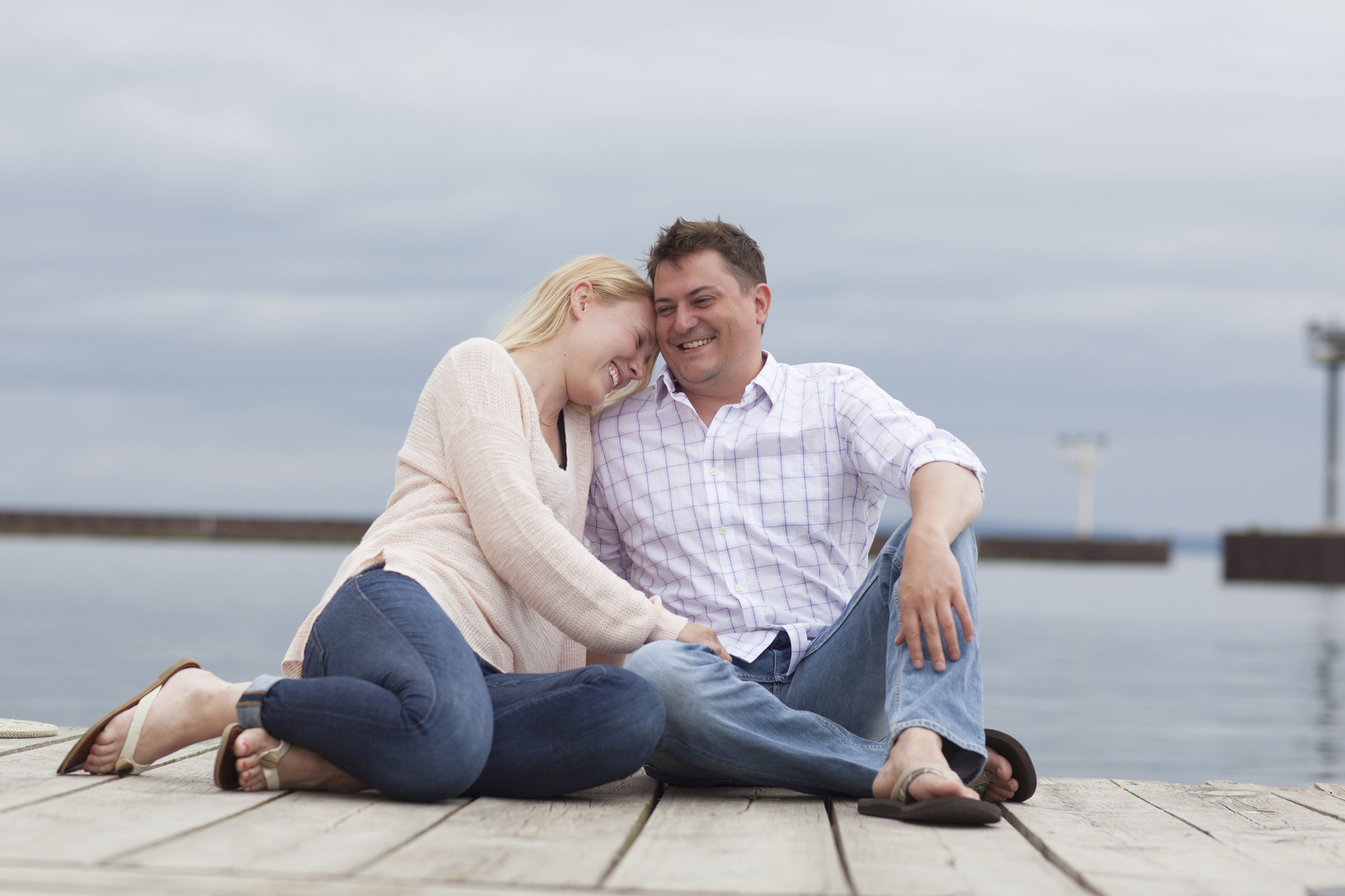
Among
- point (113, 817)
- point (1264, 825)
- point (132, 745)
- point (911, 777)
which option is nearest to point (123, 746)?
point (132, 745)

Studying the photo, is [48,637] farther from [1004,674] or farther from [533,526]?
[533,526]

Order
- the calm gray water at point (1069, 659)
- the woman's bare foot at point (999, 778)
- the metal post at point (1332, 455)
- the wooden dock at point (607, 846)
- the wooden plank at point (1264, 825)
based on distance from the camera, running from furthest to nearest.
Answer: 1. the metal post at point (1332, 455)
2. the calm gray water at point (1069, 659)
3. the woman's bare foot at point (999, 778)
4. the wooden plank at point (1264, 825)
5. the wooden dock at point (607, 846)

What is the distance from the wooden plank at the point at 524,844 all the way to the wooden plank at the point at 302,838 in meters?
0.04

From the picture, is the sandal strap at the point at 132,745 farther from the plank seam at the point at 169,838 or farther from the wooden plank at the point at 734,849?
the wooden plank at the point at 734,849

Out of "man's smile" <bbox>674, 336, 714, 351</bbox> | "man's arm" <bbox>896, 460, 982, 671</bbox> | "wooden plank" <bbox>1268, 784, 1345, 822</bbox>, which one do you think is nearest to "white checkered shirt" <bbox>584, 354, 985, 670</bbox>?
"man's smile" <bbox>674, 336, 714, 351</bbox>

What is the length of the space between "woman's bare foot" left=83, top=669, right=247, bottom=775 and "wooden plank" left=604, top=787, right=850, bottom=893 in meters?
0.87

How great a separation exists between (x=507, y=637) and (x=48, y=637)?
1285 centimetres

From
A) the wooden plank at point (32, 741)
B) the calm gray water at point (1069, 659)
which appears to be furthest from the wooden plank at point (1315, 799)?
the calm gray water at point (1069, 659)

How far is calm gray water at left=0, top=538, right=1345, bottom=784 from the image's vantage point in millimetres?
7660

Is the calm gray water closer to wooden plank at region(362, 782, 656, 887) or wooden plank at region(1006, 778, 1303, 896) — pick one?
wooden plank at region(1006, 778, 1303, 896)

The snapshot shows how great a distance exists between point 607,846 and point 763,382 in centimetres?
132

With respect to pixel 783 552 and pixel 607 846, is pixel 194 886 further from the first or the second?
pixel 783 552

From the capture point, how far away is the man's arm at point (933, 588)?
7.56 ft

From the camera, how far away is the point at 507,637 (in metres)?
2.54
